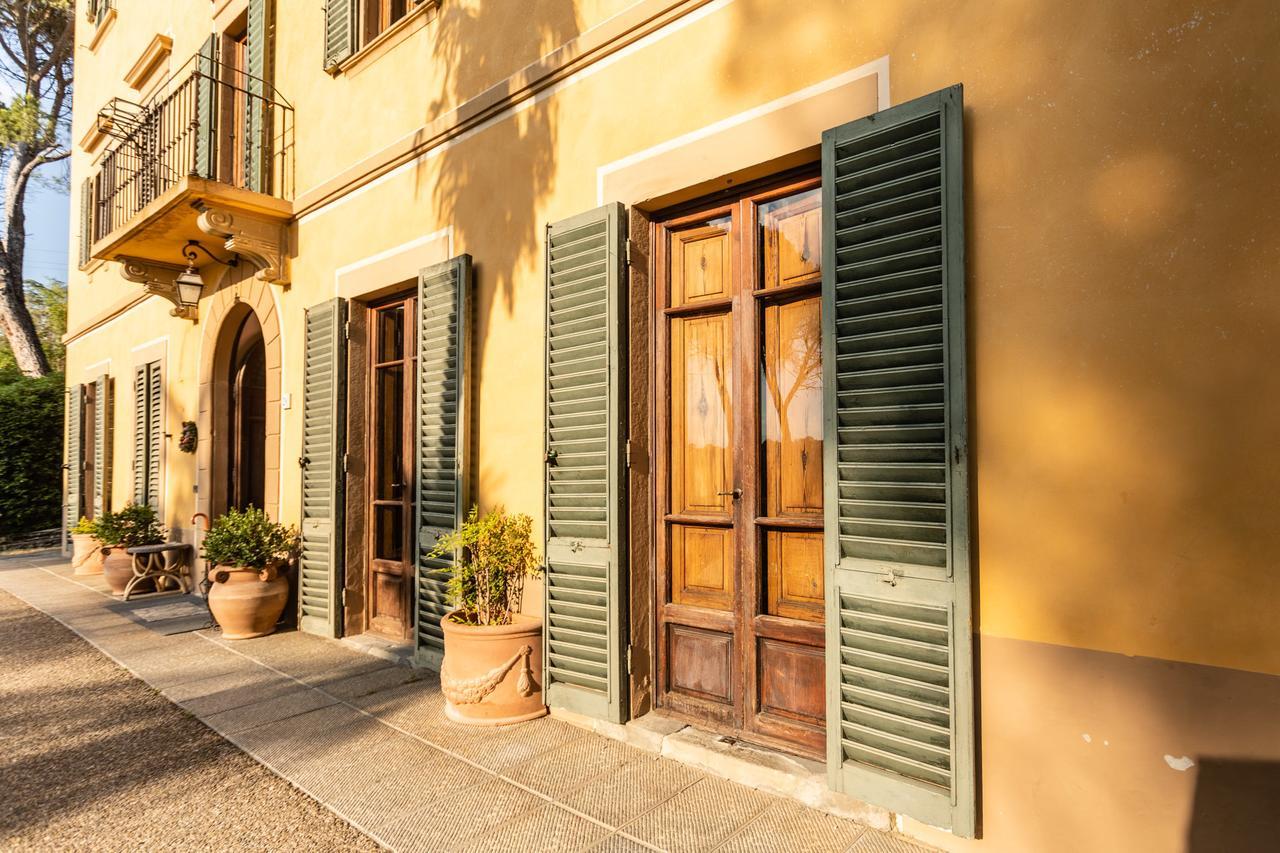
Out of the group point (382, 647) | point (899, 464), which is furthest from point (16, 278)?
point (899, 464)

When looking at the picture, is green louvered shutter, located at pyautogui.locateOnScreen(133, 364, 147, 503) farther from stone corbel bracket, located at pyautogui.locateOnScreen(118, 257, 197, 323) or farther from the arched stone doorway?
the arched stone doorway

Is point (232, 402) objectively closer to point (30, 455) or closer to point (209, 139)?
point (209, 139)

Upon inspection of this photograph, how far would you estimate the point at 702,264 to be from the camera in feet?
12.6

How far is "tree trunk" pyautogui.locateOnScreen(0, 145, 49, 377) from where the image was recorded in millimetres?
15961

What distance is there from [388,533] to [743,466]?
346 cm

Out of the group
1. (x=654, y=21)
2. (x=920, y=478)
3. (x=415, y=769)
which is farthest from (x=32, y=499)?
(x=920, y=478)

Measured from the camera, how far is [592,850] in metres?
2.72

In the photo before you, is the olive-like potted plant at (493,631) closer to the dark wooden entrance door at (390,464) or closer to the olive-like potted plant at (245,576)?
the dark wooden entrance door at (390,464)

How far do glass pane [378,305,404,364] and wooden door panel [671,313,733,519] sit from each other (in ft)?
9.29

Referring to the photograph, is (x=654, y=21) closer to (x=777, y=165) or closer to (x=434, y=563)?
(x=777, y=165)

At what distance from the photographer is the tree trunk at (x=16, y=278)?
16.0 m

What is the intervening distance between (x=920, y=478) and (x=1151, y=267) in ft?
3.24

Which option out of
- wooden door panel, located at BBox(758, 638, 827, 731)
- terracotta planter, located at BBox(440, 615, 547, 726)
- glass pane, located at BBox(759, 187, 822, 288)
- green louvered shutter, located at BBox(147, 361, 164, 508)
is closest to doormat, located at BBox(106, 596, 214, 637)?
green louvered shutter, located at BBox(147, 361, 164, 508)

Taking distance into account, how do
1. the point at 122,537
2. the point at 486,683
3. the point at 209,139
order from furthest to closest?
the point at 122,537, the point at 209,139, the point at 486,683
